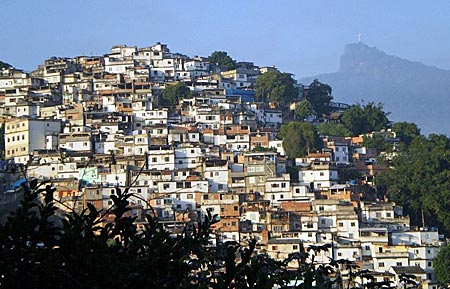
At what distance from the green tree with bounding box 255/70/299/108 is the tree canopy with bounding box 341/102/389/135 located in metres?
2.88

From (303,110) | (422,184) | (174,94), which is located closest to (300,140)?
(422,184)

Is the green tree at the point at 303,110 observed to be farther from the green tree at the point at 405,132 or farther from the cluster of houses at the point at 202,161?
the green tree at the point at 405,132

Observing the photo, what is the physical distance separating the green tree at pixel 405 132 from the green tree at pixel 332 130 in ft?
7.53

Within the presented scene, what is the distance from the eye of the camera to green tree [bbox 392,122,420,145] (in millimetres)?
42500

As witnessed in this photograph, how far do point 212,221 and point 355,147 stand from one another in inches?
1364

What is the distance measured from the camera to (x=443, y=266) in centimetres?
2547

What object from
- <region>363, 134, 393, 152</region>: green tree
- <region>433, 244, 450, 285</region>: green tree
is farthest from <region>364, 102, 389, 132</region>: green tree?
<region>433, 244, 450, 285</region>: green tree

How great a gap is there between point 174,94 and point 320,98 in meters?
9.51

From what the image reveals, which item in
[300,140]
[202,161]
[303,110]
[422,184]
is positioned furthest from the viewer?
[303,110]

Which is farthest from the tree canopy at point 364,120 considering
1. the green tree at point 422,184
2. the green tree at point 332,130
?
the green tree at point 422,184

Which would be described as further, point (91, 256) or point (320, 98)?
point (320, 98)

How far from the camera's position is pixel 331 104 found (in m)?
49.3

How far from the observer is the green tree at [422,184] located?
32.2 metres

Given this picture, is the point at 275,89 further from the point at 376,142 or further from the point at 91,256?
the point at 91,256
